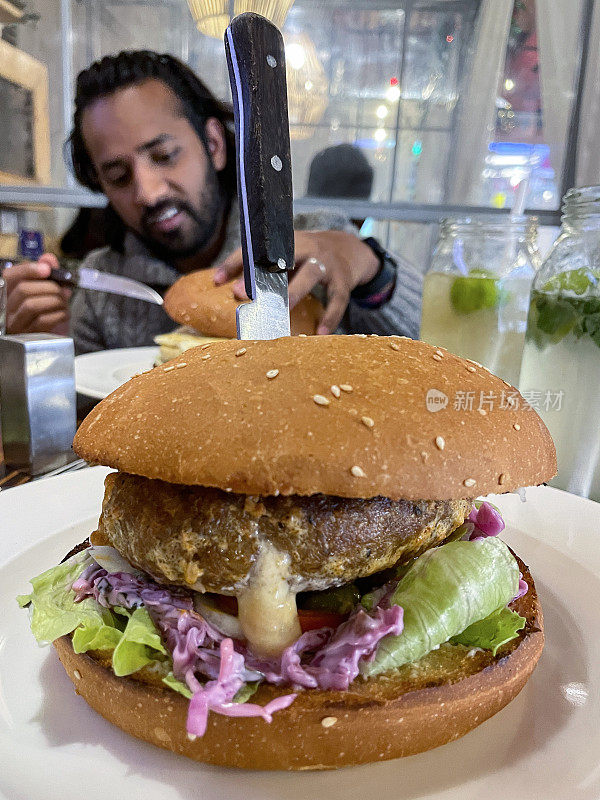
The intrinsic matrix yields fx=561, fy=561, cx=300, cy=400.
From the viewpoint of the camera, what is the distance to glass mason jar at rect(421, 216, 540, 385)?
2.28m

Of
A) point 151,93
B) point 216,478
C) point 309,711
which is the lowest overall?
point 309,711

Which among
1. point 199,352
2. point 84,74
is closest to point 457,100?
point 84,74

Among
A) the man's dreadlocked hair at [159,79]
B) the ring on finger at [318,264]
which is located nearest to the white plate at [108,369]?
the ring on finger at [318,264]

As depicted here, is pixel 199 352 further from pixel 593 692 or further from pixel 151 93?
pixel 151 93

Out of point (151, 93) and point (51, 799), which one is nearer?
point (51, 799)

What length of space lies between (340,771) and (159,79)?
5552 millimetres

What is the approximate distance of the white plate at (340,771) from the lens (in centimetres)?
84

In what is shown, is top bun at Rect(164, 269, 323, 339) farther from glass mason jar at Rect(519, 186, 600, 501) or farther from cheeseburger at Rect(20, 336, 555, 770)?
cheeseburger at Rect(20, 336, 555, 770)

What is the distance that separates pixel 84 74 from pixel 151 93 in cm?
66

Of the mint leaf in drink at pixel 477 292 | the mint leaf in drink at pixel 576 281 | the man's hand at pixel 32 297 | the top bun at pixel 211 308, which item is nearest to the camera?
the mint leaf in drink at pixel 576 281

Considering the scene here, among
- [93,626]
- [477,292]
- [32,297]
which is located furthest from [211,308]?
[93,626]

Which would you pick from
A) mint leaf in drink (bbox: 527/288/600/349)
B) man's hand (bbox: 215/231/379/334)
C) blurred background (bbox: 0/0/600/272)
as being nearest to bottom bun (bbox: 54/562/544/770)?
mint leaf in drink (bbox: 527/288/600/349)

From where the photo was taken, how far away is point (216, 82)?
231 inches

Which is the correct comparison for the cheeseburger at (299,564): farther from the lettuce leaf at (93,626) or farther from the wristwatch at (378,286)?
the wristwatch at (378,286)
